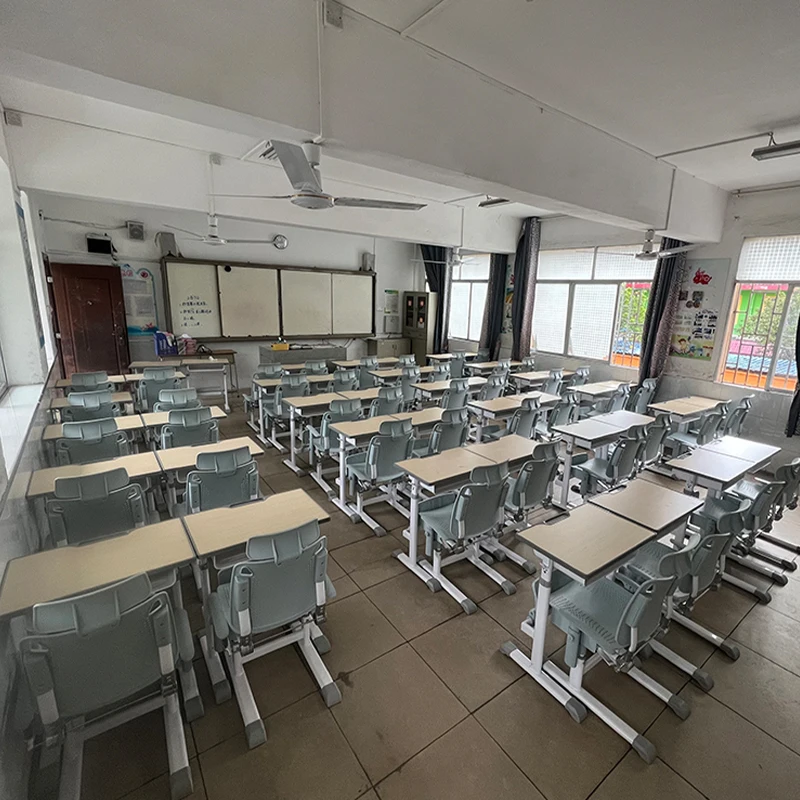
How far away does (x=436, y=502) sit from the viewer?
3266mm

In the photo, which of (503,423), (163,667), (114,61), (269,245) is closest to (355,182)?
(269,245)

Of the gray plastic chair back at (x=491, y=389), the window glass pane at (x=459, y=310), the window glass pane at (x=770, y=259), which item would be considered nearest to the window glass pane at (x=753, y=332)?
the window glass pane at (x=770, y=259)

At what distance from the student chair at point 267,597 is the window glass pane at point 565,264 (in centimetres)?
754

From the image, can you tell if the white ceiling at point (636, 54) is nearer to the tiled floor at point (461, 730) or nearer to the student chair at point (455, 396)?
the student chair at point (455, 396)

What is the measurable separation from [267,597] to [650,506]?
2.35m

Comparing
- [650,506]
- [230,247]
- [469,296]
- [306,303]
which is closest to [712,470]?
[650,506]

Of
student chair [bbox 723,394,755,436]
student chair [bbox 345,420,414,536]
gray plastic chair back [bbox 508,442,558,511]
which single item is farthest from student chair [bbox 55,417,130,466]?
student chair [bbox 723,394,755,436]

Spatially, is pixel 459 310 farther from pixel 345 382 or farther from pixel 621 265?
pixel 345 382

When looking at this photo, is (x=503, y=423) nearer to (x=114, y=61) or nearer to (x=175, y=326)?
(x=114, y=61)

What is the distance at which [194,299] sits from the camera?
818 centimetres

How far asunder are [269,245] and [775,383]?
9.06 metres

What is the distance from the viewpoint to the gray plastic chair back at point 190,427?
3.98 meters

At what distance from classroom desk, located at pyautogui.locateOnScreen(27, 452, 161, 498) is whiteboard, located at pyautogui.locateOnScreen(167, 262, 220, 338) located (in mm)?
5675

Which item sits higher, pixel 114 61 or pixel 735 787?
pixel 114 61
